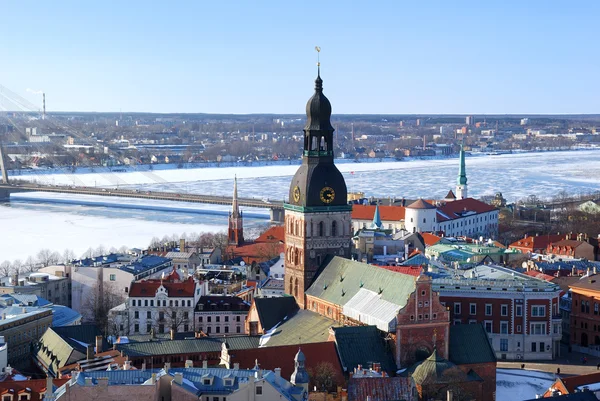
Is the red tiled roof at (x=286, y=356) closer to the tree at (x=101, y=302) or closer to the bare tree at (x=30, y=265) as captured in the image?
the tree at (x=101, y=302)

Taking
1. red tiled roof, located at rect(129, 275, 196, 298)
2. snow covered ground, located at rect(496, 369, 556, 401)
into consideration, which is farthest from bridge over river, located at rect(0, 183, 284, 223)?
snow covered ground, located at rect(496, 369, 556, 401)

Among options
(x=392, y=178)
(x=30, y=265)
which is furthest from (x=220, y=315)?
(x=392, y=178)

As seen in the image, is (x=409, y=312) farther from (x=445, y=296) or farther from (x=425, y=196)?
(x=425, y=196)

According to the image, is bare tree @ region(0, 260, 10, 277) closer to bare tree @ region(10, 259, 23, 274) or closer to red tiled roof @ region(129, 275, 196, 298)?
bare tree @ region(10, 259, 23, 274)

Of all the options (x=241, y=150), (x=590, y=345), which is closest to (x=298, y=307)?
(x=590, y=345)

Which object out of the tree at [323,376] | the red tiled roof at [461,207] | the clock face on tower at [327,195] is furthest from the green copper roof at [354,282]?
the red tiled roof at [461,207]

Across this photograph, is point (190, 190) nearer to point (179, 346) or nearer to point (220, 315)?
point (220, 315)
